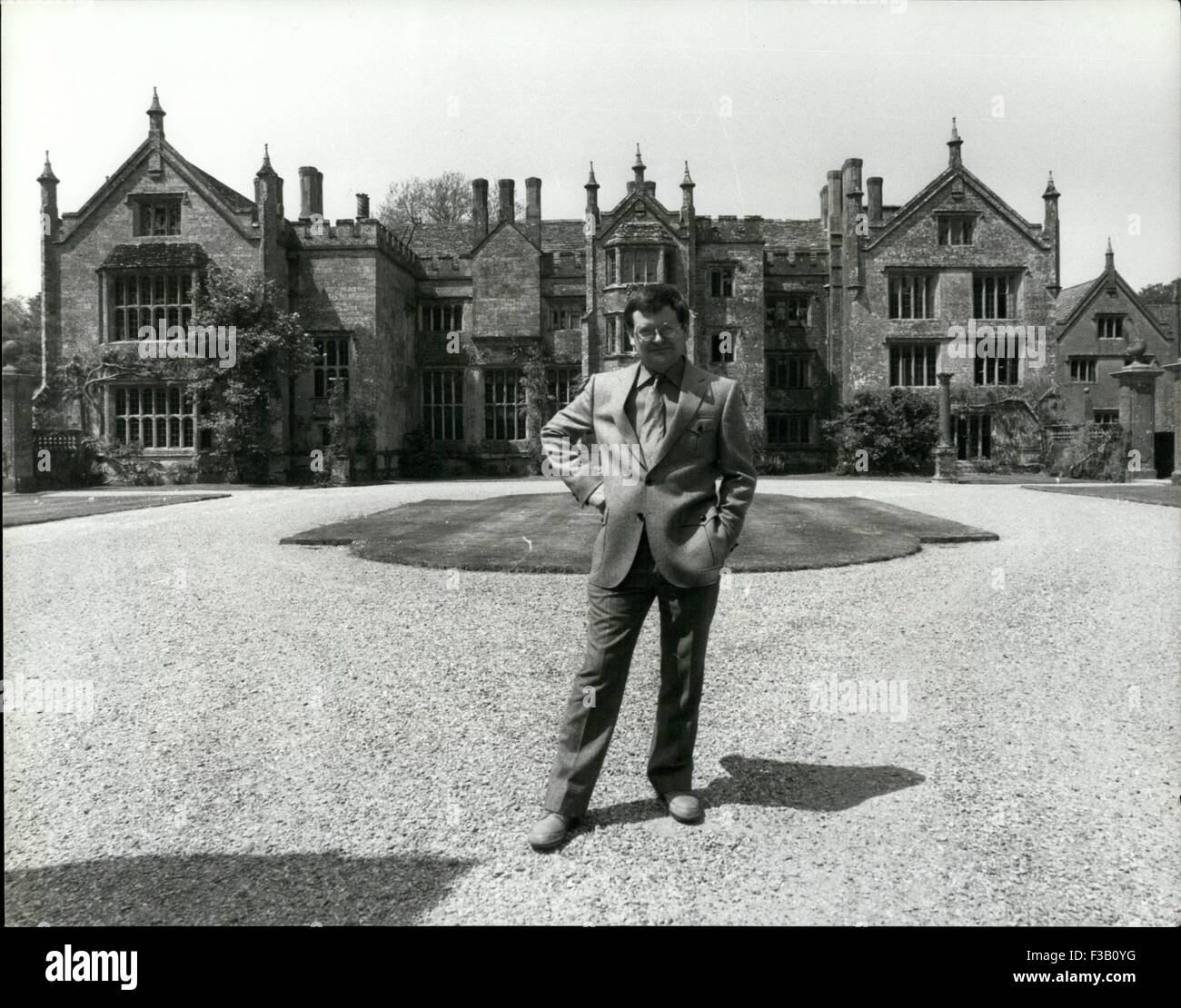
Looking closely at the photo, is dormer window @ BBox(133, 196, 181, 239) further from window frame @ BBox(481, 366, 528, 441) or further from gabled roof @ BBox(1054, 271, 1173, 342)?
gabled roof @ BBox(1054, 271, 1173, 342)

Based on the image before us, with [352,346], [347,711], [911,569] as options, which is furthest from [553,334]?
[347,711]

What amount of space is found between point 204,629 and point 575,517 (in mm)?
7234

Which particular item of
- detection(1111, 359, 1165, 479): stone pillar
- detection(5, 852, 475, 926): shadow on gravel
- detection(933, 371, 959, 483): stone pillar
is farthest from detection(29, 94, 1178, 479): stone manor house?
detection(5, 852, 475, 926): shadow on gravel

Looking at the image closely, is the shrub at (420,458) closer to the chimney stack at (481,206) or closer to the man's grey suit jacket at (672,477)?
the chimney stack at (481,206)

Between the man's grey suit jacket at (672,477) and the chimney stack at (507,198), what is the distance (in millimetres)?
32328

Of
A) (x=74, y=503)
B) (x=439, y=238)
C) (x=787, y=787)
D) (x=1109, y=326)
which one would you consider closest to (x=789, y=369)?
(x=1109, y=326)

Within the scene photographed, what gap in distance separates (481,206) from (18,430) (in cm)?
2107

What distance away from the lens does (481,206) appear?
3600 centimetres

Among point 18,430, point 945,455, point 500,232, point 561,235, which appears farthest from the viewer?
point 561,235

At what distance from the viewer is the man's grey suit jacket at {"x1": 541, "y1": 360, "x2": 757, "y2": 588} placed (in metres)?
3.33

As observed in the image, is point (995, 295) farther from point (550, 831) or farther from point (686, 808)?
point (550, 831)

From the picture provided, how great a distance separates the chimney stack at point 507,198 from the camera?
34.5 metres

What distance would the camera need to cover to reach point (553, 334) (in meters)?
33.5
